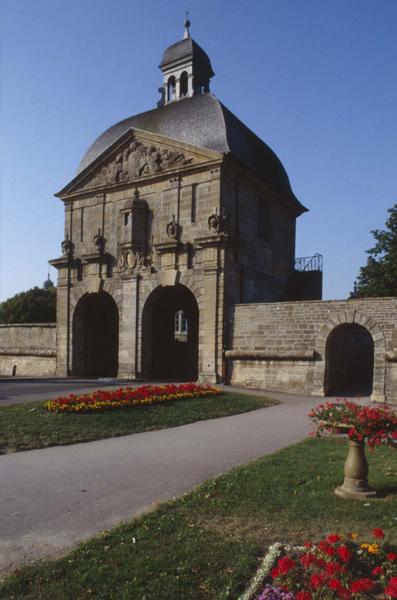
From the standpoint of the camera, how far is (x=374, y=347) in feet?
50.5

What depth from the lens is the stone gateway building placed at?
17156mm

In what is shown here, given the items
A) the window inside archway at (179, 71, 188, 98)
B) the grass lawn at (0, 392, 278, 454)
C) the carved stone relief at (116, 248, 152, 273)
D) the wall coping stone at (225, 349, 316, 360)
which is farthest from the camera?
the window inside archway at (179, 71, 188, 98)

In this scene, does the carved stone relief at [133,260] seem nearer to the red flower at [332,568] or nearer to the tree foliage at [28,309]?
the red flower at [332,568]

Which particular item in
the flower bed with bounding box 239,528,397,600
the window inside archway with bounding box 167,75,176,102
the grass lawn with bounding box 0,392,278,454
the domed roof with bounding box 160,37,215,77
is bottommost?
the grass lawn with bounding box 0,392,278,454

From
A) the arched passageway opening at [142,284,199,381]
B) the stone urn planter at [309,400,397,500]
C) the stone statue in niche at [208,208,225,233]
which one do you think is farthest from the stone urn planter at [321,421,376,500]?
the arched passageway opening at [142,284,199,381]

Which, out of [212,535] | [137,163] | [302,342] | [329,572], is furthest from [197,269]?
[329,572]

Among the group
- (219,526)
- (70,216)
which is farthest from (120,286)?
(219,526)

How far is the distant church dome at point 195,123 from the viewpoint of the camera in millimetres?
19969

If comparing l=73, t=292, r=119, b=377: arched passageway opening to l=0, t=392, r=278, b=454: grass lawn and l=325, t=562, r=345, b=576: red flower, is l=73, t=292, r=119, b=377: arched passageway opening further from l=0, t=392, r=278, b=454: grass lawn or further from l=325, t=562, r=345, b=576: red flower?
l=325, t=562, r=345, b=576: red flower

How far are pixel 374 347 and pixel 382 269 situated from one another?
471 inches

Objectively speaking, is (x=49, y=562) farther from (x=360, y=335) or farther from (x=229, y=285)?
(x=360, y=335)

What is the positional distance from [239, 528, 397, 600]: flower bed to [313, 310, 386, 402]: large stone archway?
11790mm

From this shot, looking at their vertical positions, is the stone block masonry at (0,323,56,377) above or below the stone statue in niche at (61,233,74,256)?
below

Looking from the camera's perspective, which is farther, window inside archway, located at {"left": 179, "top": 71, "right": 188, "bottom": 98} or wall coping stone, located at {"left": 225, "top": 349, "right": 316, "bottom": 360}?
A: window inside archway, located at {"left": 179, "top": 71, "right": 188, "bottom": 98}
